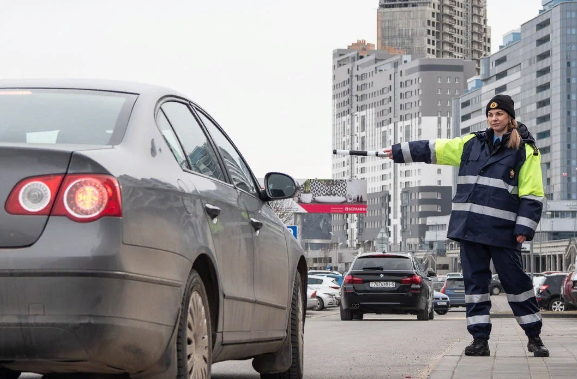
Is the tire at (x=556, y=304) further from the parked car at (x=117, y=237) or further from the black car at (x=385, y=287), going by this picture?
the parked car at (x=117, y=237)

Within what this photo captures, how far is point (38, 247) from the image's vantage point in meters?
4.35

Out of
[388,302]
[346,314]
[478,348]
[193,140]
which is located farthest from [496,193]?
[346,314]

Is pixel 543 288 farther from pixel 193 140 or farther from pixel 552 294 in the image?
pixel 193 140

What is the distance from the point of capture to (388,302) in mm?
24812

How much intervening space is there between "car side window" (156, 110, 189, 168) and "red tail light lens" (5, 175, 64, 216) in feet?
3.24

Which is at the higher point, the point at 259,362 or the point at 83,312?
the point at 83,312

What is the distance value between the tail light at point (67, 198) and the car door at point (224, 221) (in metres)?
0.96

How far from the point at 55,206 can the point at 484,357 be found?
596 centimetres

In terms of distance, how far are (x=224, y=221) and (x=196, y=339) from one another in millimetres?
689

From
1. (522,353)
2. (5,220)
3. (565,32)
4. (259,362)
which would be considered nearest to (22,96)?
(5,220)

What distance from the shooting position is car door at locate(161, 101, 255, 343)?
565cm

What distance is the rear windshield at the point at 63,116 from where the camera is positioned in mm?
5000

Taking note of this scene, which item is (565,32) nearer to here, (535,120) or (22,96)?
(535,120)

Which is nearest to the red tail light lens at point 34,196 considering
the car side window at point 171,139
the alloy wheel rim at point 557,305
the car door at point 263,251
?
the car side window at point 171,139
